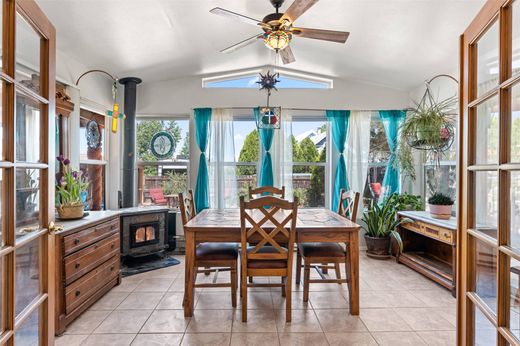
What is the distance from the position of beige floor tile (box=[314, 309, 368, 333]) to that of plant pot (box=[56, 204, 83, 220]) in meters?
2.27

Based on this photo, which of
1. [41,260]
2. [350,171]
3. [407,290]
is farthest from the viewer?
[350,171]

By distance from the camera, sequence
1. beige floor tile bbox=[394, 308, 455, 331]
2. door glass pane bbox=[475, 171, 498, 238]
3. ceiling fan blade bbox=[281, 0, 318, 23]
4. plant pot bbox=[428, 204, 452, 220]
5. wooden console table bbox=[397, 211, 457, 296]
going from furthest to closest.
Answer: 1. plant pot bbox=[428, 204, 452, 220]
2. wooden console table bbox=[397, 211, 457, 296]
3. beige floor tile bbox=[394, 308, 455, 331]
4. ceiling fan blade bbox=[281, 0, 318, 23]
5. door glass pane bbox=[475, 171, 498, 238]

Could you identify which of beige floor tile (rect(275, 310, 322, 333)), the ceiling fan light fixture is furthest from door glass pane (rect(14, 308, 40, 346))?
the ceiling fan light fixture

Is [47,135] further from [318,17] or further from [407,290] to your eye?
[407,290]

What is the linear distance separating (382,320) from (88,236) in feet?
8.52

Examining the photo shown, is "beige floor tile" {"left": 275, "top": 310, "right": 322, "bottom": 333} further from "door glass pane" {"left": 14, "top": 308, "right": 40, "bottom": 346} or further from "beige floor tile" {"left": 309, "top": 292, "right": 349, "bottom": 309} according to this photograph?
"door glass pane" {"left": 14, "top": 308, "right": 40, "bottom": 346}

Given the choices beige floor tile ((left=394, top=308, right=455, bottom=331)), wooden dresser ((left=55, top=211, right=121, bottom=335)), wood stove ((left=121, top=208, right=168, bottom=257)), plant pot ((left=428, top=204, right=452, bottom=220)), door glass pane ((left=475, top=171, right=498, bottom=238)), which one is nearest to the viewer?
door glass pane ((left=475, top=171, right=498, bottom=238))

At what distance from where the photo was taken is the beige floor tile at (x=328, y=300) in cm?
262

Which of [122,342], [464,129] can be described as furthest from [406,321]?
[122,342]

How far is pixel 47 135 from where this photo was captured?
53.3 inches

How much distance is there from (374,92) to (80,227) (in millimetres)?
4323

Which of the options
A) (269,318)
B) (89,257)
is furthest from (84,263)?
(269,318)

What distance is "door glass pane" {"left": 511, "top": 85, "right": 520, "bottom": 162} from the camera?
1.00m

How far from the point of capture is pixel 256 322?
234 cm
